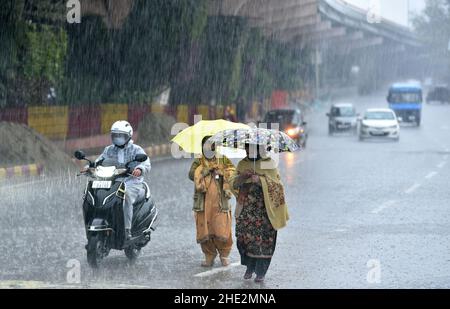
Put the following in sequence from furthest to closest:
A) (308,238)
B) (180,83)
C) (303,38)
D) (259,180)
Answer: (303,38) < (180,83) < (308,238) < (259,180)

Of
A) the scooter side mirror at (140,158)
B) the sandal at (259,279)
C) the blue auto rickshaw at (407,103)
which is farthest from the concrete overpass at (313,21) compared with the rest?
the sandal at (259,279)

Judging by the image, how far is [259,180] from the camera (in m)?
10.1

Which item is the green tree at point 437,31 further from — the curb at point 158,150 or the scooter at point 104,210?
the scooter at point 104,210

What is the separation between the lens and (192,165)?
11.5 metres

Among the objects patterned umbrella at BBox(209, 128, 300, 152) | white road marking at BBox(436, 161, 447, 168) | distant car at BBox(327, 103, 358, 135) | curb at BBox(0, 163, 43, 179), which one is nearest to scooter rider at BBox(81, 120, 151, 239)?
patterned umbrella at BBox(209, 128, 300, 152)

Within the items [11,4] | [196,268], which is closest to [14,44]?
[11,4]

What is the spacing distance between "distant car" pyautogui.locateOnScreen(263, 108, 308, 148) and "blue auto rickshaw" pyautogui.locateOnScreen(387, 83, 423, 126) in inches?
987

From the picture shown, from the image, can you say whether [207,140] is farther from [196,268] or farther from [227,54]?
[227,54]

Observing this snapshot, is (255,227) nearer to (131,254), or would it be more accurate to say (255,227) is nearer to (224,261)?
(224,261)

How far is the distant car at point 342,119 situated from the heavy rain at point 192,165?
83 millimetres

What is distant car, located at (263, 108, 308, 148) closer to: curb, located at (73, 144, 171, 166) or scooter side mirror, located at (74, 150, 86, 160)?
curb, located at (73, 144, 171, 166)

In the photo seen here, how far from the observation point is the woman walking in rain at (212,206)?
11133mm
